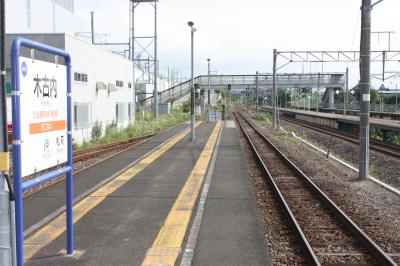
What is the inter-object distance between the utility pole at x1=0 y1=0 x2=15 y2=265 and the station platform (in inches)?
66.1

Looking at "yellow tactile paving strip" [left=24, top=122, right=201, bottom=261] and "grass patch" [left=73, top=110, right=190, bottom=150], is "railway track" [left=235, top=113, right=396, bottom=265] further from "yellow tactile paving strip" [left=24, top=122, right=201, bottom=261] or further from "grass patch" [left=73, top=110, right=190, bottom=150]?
"grass patch" [left=73, top=110, right=190, bottom=150]

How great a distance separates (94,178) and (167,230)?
5572 millimetres

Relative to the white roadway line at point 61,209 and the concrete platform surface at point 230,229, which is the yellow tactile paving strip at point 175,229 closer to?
the concrete platform surface at point 230,229

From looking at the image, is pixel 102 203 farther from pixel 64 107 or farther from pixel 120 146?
pixel 120 146

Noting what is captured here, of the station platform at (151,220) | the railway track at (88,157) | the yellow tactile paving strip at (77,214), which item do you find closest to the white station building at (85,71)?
the railway track at (88,157)

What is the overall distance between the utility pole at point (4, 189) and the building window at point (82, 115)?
20.4 m

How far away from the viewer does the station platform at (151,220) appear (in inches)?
244

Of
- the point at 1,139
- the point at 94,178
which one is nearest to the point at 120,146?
the point at 94,178

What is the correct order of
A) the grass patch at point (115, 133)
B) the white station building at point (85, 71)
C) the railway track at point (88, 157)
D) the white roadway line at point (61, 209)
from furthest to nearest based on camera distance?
the grass patch at point (115, 133)
the white station building at point (85, 71)
the railway track at point (88, 157)
the white roadway line at point (61, 209)

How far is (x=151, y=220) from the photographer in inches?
317

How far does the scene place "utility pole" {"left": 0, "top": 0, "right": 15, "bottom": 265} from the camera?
3.99 m

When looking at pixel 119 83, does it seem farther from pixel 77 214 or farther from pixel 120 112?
pixel 77 214

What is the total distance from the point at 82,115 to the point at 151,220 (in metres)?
18.2

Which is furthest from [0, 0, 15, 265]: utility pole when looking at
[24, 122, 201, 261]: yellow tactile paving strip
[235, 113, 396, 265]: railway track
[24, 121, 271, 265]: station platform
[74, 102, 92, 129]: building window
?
[74, 102, 92, 129]: building window
